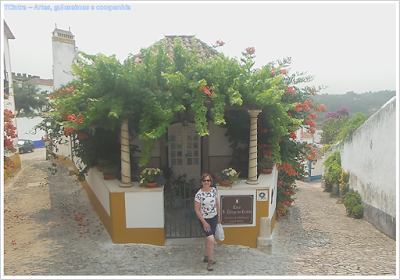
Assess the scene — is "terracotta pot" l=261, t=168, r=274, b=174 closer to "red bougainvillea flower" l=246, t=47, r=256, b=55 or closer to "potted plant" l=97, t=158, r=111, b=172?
"red bougainvillea flower" l=246, t=47, r=256, b=55

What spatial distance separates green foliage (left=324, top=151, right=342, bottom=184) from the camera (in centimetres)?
1419

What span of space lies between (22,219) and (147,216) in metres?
4.01

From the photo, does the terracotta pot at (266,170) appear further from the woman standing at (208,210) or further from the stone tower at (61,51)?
the stone tower at (61,51)

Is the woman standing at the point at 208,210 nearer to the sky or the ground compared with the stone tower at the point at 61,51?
nearer to the ground

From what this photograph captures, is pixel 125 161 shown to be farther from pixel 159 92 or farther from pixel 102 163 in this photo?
pixel 159 92

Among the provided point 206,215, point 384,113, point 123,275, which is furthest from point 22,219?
point 384,113

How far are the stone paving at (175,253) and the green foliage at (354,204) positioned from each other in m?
1.37

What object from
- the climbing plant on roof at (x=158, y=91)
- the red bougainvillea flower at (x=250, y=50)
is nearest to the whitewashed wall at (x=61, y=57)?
the climbing plant on roof at (x=158, y=91)

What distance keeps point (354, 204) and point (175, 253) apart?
26.2 ft

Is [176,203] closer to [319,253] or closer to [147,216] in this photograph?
[147,216]

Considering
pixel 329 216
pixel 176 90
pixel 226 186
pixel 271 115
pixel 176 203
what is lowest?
pixel 329 216

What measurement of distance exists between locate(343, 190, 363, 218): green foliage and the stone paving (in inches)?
53.9

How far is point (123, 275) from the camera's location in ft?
15.4

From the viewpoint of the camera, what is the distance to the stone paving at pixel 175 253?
495 centimetres
